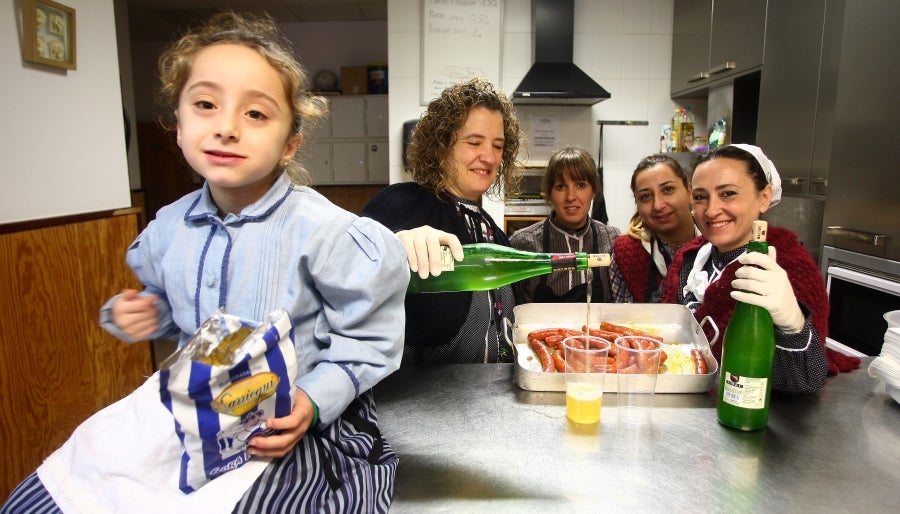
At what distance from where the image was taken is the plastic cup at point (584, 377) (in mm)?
919

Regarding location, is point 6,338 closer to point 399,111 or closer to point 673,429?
point 673,429

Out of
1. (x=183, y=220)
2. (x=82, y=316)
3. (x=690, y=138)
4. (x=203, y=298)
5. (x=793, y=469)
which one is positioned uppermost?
(x=690, y=138)

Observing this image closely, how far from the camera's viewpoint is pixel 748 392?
876mm

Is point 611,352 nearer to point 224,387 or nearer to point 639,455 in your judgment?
point 639,455

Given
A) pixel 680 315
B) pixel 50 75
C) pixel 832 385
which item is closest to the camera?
pixel 832 385

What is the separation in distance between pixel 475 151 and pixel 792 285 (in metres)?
0.86

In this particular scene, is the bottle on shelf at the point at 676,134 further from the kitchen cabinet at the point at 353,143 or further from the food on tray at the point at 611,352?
the kitchen cabinet at the point at 353,143

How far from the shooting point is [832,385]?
1098mm

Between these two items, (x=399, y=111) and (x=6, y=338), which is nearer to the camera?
(x=6, y=338)

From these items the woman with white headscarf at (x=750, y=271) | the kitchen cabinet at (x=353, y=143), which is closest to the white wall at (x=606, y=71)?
the kitchen cabinet at (x=353, y=143)

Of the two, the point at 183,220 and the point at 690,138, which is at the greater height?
the point at 690,138

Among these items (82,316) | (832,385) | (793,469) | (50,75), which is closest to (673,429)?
(793,469)

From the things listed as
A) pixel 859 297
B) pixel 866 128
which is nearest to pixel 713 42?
pixel 866 128

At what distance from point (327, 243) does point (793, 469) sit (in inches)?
30.4
